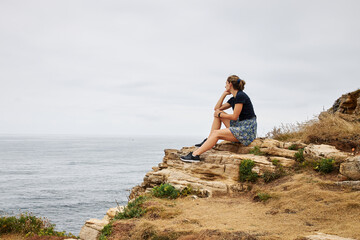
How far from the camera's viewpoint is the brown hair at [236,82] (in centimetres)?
1021

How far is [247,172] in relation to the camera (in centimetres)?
1001

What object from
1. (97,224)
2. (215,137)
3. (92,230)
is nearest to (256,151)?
(215,137)

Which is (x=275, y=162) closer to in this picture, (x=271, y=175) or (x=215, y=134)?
(x=271, y=175)

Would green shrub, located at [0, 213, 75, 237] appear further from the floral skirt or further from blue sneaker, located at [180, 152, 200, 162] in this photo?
the floral skirt

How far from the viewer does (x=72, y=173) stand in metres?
74.8

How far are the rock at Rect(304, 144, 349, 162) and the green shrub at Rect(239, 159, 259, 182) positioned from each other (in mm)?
2378

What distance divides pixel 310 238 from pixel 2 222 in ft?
52.2

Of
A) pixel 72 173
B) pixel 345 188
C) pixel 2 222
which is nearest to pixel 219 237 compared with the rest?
pixel 345 188

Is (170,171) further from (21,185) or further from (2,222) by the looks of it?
(21,185)

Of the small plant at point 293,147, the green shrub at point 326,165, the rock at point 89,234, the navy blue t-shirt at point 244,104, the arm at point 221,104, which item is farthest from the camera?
the small plant at point 293,147

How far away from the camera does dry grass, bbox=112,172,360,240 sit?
18.5ft

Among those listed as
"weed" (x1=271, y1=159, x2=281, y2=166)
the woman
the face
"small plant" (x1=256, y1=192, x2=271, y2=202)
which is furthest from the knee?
"small plant" (x1=256, y1=192, x2=271, y2=202)

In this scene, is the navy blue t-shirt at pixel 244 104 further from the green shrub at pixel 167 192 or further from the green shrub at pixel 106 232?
the green shrub at pixel 106 232

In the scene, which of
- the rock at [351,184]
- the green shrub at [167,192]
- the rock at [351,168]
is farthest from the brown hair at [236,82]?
the rock at [351,184]
